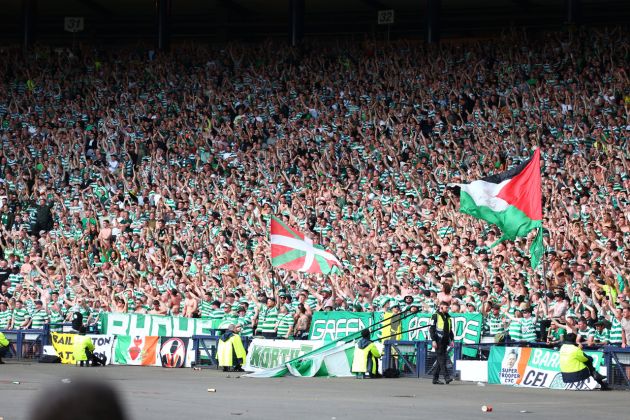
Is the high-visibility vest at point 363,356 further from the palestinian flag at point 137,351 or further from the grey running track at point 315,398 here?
the palestinian flag at point 137,351

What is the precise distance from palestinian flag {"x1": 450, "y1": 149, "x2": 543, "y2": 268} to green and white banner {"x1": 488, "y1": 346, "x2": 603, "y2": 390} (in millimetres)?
2272

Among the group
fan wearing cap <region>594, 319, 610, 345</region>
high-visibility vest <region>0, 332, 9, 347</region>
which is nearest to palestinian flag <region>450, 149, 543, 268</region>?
fan wearing cap <region>594, 319, 610, 345</region>

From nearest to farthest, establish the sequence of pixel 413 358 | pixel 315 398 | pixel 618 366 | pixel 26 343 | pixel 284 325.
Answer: pixel 315 398
pixel 618 366
pixel 413 358
pixel 284 325
pixel 26 343

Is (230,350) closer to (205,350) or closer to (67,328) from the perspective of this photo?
(205,350)

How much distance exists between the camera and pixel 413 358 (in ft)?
73.3

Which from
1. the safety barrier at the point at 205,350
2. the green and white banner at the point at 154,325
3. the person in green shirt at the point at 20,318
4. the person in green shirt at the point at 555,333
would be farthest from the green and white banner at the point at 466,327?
the person in green shirt at the point at 20,318

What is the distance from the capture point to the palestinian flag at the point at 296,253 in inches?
925

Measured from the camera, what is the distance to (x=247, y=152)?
34125mm

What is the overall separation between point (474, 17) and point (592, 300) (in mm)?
26587

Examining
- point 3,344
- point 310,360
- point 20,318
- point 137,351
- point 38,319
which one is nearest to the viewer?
point 310,360

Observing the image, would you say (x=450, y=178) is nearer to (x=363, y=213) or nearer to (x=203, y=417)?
(x=363, y=213)

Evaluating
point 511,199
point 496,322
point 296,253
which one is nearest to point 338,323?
point 296,253

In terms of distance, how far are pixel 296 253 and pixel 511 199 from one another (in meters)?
4.76

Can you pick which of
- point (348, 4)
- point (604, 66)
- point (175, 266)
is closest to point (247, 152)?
point (175, 266)
